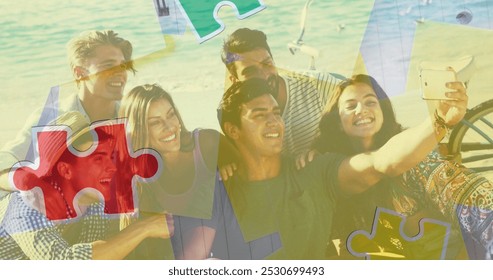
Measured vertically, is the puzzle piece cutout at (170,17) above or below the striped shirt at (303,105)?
above

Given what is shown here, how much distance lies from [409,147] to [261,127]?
0.74 meters

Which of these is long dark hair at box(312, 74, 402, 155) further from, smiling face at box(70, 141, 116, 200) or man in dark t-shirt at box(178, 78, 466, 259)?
smiling face at box(70, 141, 116, 200)

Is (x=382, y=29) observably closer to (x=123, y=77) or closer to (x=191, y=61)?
(x=191, y=61)

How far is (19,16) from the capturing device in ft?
12.1

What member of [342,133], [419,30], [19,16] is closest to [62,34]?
[19,16]

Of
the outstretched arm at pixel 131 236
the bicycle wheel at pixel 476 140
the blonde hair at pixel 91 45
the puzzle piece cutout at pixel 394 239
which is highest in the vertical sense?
the blonde hair at pixel 91 45

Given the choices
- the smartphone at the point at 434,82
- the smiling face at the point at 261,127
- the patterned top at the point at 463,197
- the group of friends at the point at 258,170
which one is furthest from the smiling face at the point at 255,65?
the patterned top at the point at 463,197

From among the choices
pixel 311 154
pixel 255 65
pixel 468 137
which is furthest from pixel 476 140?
pixel 255 65

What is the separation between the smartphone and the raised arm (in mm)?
28

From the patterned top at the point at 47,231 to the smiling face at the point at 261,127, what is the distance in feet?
2.65

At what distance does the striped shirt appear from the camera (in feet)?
11.9

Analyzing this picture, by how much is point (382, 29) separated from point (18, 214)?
6.73 feet

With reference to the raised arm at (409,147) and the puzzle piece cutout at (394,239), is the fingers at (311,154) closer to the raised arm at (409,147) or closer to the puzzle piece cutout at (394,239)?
the raised arm at (409,147)

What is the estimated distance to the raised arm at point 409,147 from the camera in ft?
11.8
